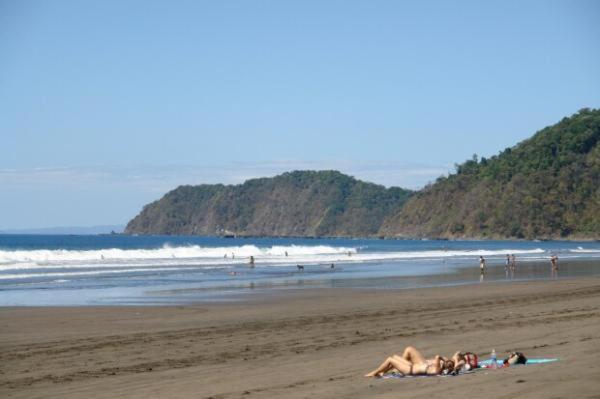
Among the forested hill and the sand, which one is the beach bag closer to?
the sand

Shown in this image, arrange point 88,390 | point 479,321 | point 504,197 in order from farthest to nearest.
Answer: point 504,197 → point 479,321 → point 88,390

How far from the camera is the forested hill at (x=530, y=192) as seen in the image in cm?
15462

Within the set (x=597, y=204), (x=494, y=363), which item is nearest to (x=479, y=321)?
(x=494, y=363)

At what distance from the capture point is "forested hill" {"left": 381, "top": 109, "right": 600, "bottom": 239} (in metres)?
155

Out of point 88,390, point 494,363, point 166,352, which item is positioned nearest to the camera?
point 88,390

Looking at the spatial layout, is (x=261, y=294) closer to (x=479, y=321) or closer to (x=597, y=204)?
(x=479, y=321)

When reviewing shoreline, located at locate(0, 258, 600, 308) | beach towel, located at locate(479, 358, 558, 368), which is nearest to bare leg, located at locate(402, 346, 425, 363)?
beach towel, located at locate(479, 358, 558, 368)

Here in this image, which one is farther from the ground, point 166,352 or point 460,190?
point 460,190

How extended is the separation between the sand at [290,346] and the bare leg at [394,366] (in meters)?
0.30

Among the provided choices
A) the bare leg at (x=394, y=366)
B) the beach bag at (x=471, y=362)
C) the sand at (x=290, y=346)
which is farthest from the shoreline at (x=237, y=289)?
the beach bag at (x=471, y=362)

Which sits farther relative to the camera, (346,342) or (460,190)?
(460,190)

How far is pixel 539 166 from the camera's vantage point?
6540 inches

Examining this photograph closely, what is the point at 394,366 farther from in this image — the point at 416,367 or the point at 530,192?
the point at 530,192

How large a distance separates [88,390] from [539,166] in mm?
163382
